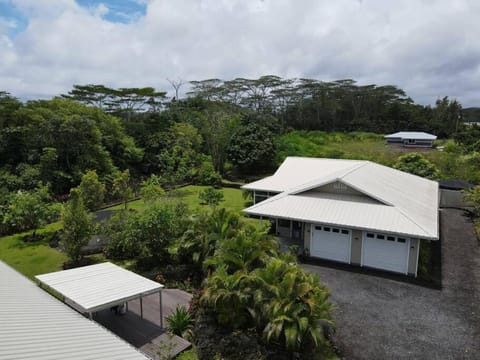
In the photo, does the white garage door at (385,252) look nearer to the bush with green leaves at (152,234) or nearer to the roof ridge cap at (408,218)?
the roof ridge cap at (408,218)

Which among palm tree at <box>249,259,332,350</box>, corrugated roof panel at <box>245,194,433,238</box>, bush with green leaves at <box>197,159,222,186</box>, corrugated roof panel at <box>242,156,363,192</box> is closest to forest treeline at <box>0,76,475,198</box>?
bush with green leaves at <box>197,159,222,186</box>

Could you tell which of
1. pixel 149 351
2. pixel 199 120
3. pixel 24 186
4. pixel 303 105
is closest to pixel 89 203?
pixel 24 186

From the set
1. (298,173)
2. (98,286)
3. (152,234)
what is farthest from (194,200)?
(98,286)

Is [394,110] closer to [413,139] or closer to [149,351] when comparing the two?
[413,139]

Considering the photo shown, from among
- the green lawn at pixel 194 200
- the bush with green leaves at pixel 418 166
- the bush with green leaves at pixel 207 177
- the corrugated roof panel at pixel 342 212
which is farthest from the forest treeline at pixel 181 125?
the corrugated roof panel at pixel 342 212

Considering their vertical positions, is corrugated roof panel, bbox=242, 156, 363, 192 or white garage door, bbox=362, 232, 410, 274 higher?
corrugated roof panel, bbox=242, 156, 363, 192

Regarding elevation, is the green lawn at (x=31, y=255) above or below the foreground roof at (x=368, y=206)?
below

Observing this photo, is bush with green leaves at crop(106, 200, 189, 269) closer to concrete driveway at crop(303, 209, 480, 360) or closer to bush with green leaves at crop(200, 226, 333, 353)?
bush with green leaves at crop(200, 226, 333, 353)
